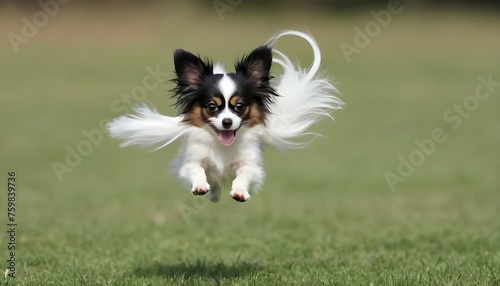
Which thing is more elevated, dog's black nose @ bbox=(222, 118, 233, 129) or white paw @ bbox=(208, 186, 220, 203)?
dog's black nose @ bbox=(222, 118, 233, 129)

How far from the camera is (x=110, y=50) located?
35469 millimetres

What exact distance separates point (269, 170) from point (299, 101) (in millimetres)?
12679

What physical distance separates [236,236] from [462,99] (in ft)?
59.3

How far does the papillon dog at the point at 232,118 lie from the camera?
238 inches

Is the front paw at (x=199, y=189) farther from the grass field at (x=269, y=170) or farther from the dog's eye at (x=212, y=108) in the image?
the grass field at (x=269, y=170)

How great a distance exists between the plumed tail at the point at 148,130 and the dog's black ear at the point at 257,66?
651 mm

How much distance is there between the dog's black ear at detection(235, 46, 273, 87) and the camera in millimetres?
6184

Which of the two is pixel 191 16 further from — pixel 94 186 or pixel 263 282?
pixel 263 282

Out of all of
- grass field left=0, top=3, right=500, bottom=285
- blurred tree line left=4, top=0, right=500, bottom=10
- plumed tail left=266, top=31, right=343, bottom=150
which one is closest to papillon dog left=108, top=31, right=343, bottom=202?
plumed tail left=266, top=31, right=343, bottom=150

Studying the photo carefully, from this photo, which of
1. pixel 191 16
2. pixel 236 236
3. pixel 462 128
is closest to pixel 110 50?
pixel 191 16

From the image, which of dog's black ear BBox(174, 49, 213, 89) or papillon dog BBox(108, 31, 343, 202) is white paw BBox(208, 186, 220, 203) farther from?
dog's black ear BBox(174, 49, 213, 89)

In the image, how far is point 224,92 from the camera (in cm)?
596

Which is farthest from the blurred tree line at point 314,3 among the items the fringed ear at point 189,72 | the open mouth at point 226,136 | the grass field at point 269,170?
the open mouth at point 226,136

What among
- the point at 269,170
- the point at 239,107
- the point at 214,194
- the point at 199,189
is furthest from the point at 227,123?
the point at 269,170
